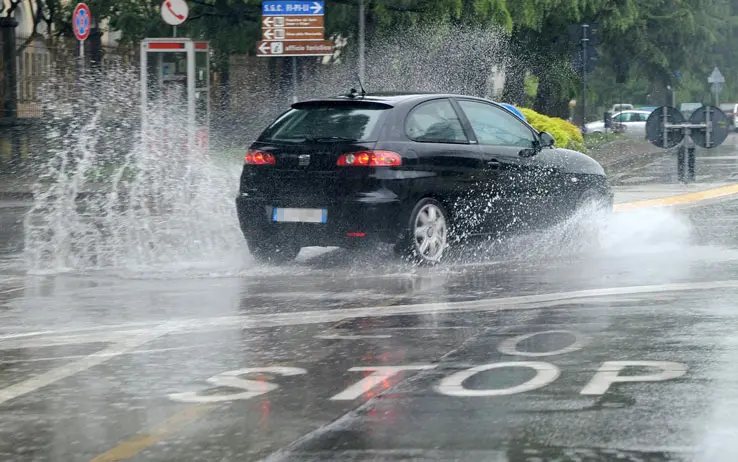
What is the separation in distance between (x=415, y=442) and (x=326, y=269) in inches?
259

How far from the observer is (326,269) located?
12.3 metres

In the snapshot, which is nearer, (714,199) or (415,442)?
(415,442)

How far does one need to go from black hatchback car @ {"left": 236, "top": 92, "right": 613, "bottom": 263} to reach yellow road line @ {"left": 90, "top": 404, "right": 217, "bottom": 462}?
18.0ft

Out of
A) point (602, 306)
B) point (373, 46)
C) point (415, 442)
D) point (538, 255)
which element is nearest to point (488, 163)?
point (538, 255)

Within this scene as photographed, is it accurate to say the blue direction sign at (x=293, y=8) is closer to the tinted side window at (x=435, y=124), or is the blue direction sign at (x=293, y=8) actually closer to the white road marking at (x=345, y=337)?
the tinted side window at (x=435, y=124)

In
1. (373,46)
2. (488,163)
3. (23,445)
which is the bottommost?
(23,445)

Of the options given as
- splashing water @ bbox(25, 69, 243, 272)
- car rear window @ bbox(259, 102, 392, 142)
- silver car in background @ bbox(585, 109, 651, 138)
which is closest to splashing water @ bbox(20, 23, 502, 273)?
splashing water @ bbox(25, 69, 243, 272)

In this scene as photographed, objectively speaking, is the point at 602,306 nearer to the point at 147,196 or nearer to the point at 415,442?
the point at 415,442

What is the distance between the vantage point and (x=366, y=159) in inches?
469

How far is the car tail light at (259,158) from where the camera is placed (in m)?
12.3

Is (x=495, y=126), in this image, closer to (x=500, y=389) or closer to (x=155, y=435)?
(x=500, y=389)

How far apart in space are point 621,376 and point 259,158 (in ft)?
19.3

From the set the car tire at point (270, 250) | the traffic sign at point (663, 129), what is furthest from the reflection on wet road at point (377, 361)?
the traffic sign at point (663, 129)

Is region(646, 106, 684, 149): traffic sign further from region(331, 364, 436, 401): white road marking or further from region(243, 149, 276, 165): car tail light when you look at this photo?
region(331, 364, 436, 401): white road marking
